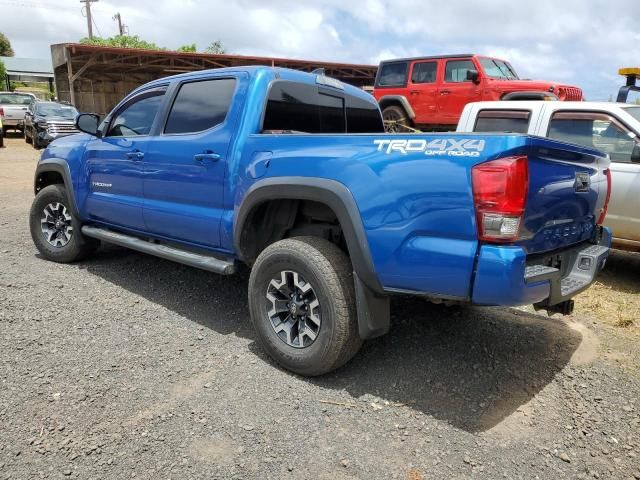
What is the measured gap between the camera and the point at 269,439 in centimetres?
261

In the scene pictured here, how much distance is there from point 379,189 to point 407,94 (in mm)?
9945

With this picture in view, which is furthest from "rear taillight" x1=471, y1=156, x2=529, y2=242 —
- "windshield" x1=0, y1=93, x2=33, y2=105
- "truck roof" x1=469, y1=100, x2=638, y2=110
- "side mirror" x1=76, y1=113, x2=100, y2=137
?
"windshield" x1=0, y1=93, x2=33, y2=105

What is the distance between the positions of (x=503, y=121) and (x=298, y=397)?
4413 millimetres

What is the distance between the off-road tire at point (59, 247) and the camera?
17.4 ft

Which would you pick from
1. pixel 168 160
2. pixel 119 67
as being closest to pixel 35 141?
pixel 119 67

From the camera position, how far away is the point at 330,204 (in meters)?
2.95

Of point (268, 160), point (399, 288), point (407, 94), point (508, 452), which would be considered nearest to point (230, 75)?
point (268, 160)

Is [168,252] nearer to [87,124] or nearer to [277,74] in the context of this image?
[277,74]

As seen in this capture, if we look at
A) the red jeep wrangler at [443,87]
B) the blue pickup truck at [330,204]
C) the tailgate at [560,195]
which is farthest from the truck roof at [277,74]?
the red jeep wrangler at [443,87]

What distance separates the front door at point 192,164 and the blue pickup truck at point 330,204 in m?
0.01

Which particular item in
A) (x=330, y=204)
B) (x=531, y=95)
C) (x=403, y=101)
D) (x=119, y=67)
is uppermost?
(x=119, y=67)

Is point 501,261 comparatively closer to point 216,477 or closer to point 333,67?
point 216,477

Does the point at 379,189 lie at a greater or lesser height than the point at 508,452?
greater

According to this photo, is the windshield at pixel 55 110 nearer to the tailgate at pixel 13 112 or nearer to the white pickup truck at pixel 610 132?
the tailgate at pixel 13 112
